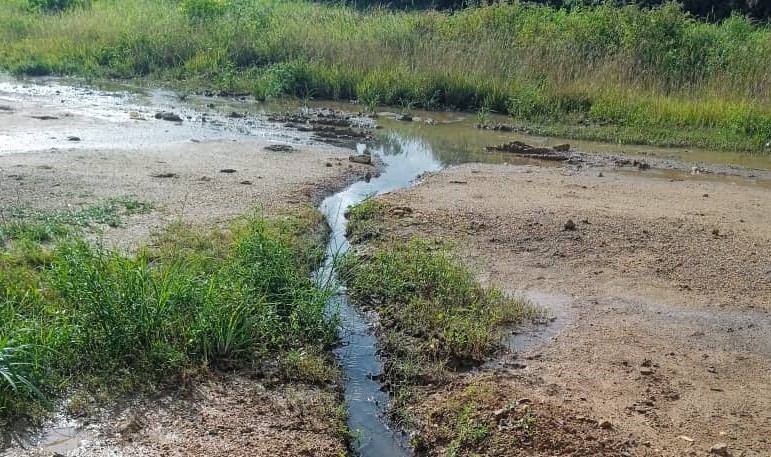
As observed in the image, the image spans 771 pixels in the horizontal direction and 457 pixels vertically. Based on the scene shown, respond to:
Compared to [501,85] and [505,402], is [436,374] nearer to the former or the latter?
[505,402]

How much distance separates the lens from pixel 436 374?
162 inches

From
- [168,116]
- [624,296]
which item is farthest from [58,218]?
[168,116]

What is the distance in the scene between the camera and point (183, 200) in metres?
6.66

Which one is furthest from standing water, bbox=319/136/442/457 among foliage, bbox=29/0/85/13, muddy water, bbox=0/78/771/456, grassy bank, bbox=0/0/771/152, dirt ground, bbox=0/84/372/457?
foliage, bbox=29/0/85/13

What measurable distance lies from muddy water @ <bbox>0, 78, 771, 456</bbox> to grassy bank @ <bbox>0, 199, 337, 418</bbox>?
0.92 feet

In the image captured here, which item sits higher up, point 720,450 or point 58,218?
point 58,218


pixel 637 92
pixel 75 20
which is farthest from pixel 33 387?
pixel 75 20

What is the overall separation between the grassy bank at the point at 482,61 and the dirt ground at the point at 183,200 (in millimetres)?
3982

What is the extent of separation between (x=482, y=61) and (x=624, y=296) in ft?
31.5

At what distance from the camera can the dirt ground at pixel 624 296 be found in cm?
364

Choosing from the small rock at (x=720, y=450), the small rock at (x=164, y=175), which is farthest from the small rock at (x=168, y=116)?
the small rock at (x=720, y=450)

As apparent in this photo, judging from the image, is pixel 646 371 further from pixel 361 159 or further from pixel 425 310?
pixel 361 159

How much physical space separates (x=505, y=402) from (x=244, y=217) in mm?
2952

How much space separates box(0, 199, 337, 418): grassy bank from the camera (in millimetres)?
3637
